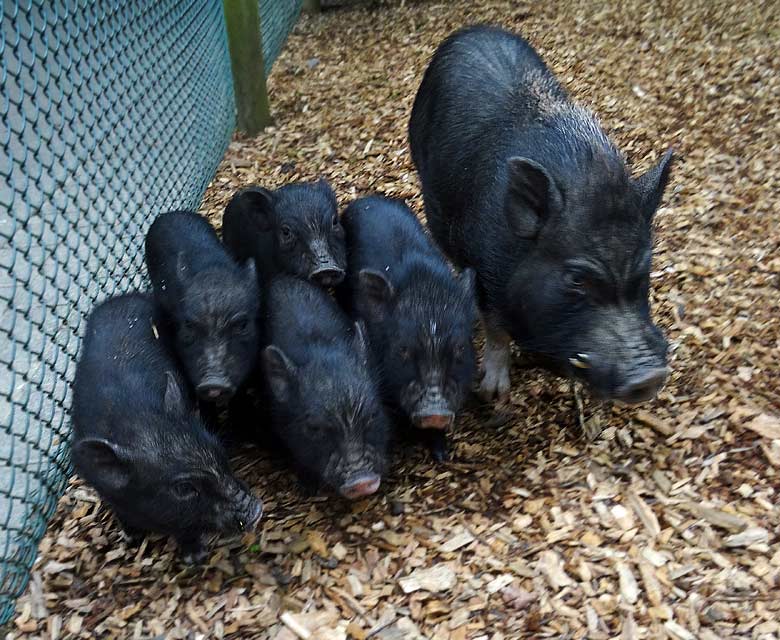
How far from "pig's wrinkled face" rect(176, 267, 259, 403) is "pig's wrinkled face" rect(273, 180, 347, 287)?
0.53 metres

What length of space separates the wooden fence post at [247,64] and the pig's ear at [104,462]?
16.6 feet

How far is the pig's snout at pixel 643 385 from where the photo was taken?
3.17 m

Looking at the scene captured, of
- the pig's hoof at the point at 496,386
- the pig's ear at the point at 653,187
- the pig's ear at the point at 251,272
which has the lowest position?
the pig's hoof at the point at 496,386

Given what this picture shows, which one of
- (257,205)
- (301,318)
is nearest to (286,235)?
(257,205)

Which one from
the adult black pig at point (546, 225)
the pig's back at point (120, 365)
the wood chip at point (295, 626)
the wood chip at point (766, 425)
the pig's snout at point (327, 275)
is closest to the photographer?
the wood chip at point (295, 626)

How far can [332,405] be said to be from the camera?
3.50m

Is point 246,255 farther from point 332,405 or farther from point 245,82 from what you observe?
point 245,82

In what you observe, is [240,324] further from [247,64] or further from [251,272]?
[247,64]

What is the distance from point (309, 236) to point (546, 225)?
160 cm

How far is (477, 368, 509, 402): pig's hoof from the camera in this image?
425cm

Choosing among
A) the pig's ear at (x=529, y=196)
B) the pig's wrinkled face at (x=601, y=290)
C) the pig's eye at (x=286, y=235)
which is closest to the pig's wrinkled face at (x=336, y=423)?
the pig's wrinkled face at (x=601, y=290)

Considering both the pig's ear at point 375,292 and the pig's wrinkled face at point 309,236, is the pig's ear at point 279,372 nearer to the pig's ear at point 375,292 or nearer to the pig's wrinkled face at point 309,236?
the pig's ear at point 375,292

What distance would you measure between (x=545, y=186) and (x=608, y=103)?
4.38 metres

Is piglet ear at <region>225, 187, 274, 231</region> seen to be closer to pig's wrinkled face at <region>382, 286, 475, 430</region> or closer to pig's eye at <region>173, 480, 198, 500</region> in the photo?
pig's wrinkled face at <region>382, 286, 475, 430</region>
